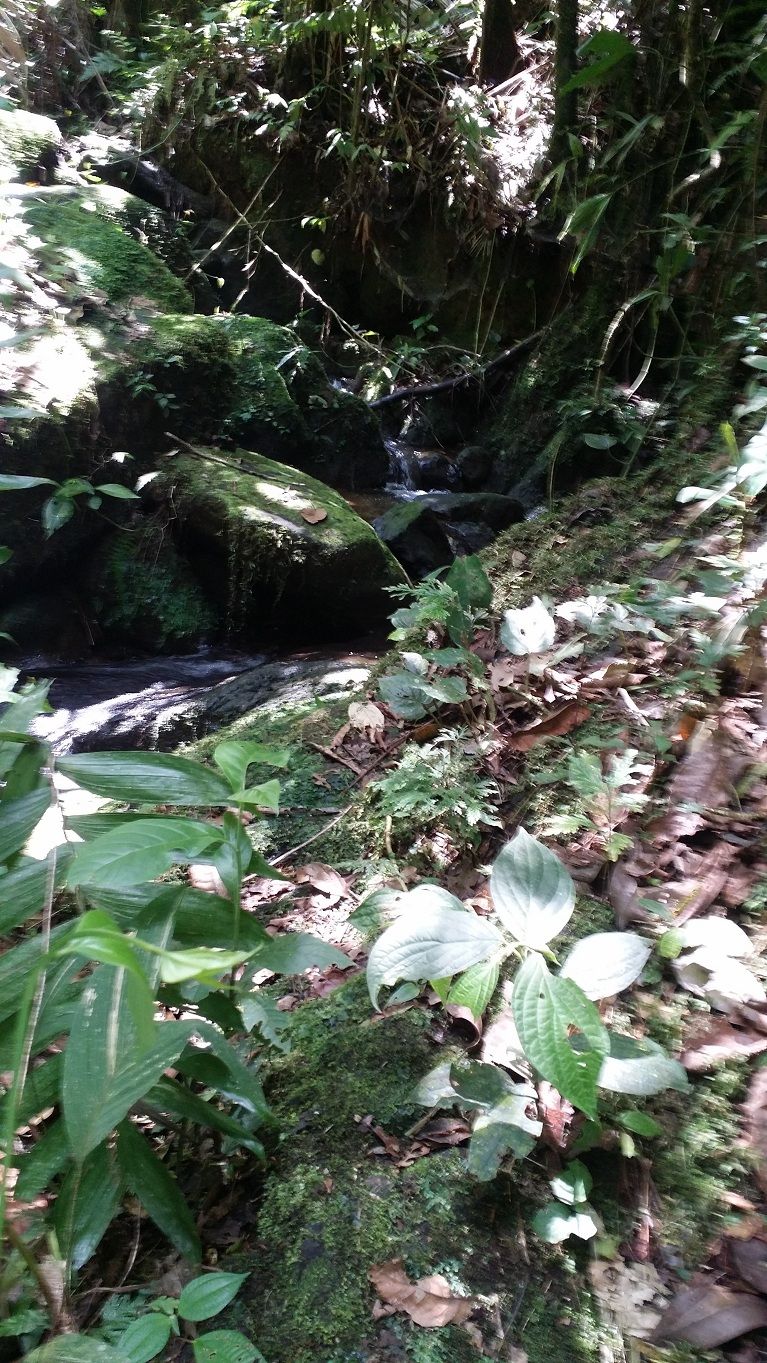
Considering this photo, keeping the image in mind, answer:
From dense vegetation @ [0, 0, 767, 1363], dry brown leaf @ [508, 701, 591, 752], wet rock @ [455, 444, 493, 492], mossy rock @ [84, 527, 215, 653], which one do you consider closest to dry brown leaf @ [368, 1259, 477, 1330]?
dense vegetation @ [0, 0, 767, 1363]

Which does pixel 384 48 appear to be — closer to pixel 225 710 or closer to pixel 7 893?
pixel 225 710

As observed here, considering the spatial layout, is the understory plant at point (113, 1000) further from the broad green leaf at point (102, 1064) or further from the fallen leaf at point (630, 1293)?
the fallen leaf at point (630, 1293)

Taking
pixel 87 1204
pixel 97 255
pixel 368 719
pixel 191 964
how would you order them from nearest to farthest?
pixel 191 964, pixel 87 1204, pixel 368 719, pixel 97 255

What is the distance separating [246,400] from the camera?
19.8 ft

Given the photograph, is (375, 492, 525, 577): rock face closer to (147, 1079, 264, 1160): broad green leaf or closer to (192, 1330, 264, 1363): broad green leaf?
(147, 1079, 264, 1160): broad green leaf

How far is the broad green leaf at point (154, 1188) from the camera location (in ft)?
3.46

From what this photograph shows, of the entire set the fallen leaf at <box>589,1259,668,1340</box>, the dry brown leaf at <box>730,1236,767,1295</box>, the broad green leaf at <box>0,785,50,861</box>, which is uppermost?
the broad green leaf at <box>0,785,50,861</box>

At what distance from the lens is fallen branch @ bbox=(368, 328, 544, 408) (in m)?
6.79

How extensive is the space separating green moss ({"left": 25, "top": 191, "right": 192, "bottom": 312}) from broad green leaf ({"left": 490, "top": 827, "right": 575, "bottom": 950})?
5.95 m

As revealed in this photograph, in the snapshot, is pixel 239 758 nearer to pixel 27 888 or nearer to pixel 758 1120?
pixel 27 888

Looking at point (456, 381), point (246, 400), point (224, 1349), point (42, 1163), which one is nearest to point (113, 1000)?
point (42, 1163)

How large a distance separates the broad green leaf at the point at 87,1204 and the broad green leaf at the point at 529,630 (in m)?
1.47

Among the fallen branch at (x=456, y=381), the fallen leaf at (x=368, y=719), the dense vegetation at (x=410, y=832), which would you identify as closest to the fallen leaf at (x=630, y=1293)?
the dense vegetation at (x=410, y=832)

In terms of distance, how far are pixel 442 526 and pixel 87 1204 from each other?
527 centimetres
